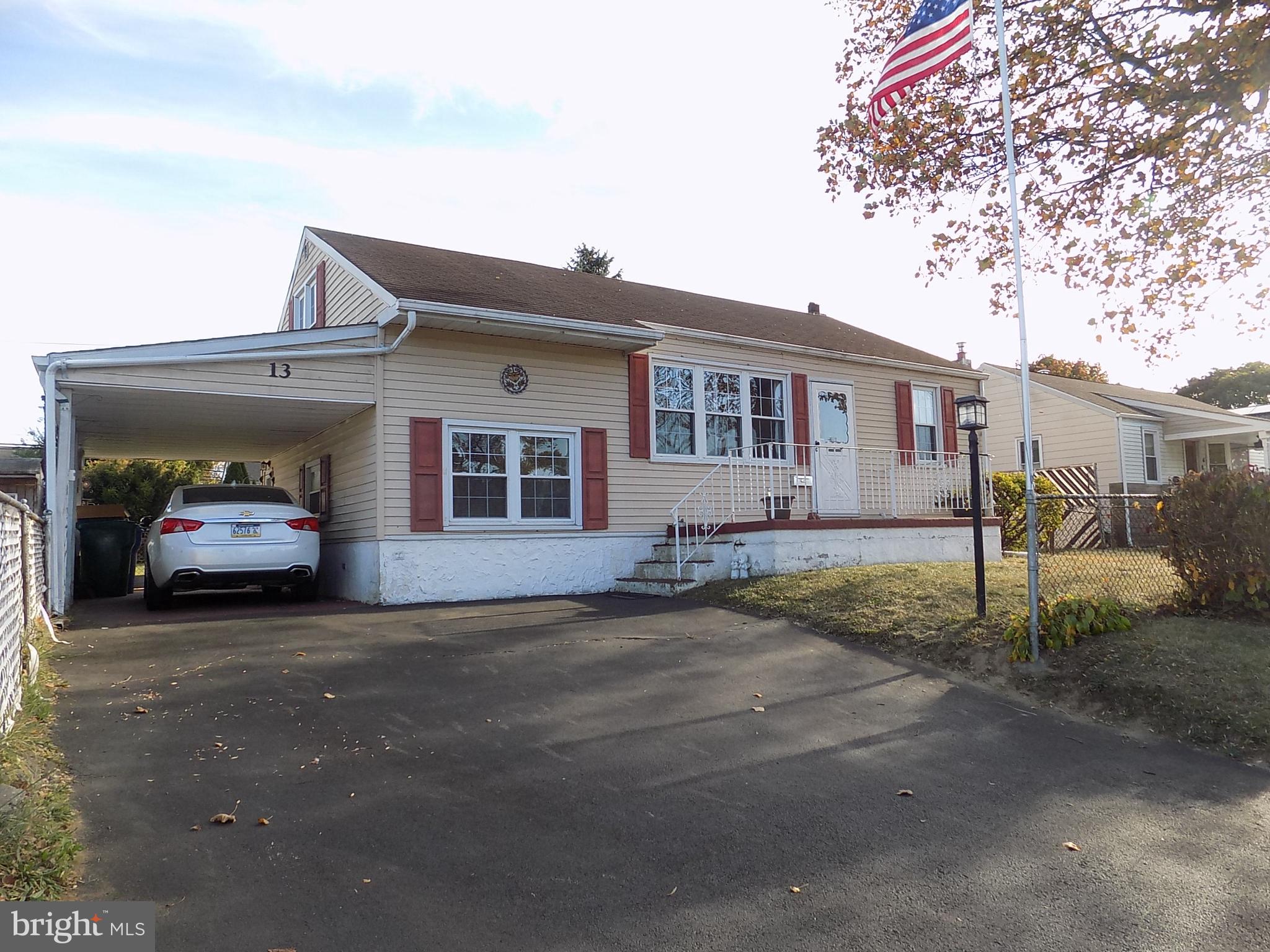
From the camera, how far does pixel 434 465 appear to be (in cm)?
1068

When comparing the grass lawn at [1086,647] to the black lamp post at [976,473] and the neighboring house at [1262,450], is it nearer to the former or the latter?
the black lamp post at [976,473]

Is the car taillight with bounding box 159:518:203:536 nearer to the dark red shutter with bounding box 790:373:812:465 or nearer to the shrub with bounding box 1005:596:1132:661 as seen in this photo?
the shrub with bounding box 1005:596:1132:661

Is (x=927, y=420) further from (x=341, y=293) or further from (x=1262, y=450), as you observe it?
(x=1262, y=450)

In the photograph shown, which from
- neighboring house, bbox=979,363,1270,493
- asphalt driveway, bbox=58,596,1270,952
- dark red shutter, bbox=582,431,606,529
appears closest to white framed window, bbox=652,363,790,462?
dark red shutter, bbox=582,431,606,529

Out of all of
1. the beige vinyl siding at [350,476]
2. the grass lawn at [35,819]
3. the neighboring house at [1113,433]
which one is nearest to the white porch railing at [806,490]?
the beige vinyl siding at [350,476]

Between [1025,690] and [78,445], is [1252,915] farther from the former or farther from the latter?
[78,445]

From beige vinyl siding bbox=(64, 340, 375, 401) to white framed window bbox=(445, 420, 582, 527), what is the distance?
4.64ft

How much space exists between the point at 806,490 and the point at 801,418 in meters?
1.26

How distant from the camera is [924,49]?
310 inches

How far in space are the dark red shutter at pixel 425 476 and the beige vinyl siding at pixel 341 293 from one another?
1722mm

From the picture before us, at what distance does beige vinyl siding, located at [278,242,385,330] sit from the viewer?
11.5 m

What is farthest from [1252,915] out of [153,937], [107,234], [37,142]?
[107,234]

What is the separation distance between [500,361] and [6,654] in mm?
7456

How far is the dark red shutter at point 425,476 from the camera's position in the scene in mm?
10523
